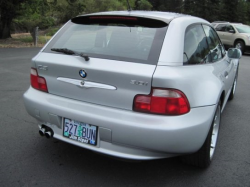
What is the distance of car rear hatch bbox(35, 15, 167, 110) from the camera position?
2223mm

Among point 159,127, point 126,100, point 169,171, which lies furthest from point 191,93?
point 169,171

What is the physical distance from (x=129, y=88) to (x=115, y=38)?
26.1 inches

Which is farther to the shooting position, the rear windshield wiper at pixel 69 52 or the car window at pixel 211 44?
the car window at pixel 211 44

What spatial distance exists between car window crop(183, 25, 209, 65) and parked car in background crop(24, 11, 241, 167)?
0.01 metres

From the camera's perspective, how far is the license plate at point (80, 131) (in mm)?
2350

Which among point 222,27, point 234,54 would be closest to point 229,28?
point 222,27

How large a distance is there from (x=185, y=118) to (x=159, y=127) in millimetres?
253

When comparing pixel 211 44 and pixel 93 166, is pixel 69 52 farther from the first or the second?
pixel 211 44

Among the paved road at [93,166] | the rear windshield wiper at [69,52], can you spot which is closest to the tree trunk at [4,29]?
the paved road at [93,166]

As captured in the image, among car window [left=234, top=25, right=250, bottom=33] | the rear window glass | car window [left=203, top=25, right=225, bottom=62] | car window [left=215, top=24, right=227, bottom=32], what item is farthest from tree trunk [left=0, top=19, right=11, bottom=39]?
car window [left=203, top=25, right=225, bottom=62]

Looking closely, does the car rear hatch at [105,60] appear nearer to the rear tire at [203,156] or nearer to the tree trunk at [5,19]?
the rear tire at [203,156]

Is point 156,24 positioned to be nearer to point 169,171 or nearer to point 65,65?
point 65,65

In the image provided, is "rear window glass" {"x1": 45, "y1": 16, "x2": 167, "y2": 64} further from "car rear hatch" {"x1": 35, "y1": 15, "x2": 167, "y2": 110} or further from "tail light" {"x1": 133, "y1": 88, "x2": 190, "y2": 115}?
"tail light" {"x1": 133, "y1": 88, "x2": 190, "y2": 115}

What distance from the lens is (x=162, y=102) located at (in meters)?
2.17
